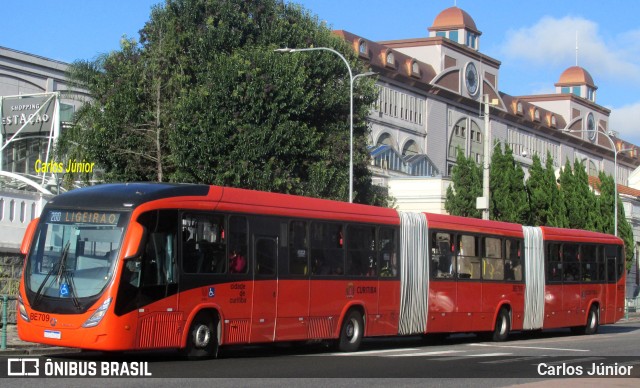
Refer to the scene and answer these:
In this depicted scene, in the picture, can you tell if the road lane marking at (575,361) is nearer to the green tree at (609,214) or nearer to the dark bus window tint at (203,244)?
the dark bus window tint at (203,244)

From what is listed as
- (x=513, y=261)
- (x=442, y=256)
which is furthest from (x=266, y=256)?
(x=513, y=261)

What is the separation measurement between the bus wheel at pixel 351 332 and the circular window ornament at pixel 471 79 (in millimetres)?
69993

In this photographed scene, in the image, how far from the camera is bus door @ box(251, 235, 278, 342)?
1905cm

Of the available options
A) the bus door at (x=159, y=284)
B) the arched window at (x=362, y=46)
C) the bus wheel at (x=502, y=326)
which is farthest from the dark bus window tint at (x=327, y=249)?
the arched window at (x=362, y=46)

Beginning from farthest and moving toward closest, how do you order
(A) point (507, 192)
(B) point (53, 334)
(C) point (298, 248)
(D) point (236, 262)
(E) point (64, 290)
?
(A) point (507, 192), (C) point (298, 248), (D) point (236, 262), (E) point (64, 290), (B) point (53, 334)

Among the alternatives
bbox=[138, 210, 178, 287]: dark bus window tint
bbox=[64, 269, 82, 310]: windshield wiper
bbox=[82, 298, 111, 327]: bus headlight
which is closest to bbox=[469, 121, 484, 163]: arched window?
bbox=[138, 210, 178, 287]: dark bus window tint

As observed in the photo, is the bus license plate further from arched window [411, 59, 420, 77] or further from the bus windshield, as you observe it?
arched window [411, 59, 420, 77]

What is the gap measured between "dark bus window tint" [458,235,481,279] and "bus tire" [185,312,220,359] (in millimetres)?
9251

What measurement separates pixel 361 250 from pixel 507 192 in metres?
29.1

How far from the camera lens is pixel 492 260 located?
27406 mm

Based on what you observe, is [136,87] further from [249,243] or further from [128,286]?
[128,286]

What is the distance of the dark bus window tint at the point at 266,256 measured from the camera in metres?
19.2

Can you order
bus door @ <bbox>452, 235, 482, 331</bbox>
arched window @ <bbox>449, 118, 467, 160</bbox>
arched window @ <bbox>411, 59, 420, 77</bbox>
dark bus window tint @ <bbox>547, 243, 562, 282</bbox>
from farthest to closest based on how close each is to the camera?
arched window @ <bbox>449, 118, 467, 160</bbox>
arched window @ <bbox>411, 59, 420, 77</bbox>
dark bus window tint @ <bbox>547, 243, 562, 282</bbox>
bus door @ <bbox>452, 235, 482, 331</bbox>

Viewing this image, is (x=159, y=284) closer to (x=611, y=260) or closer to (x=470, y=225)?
(x=470, y=225)
